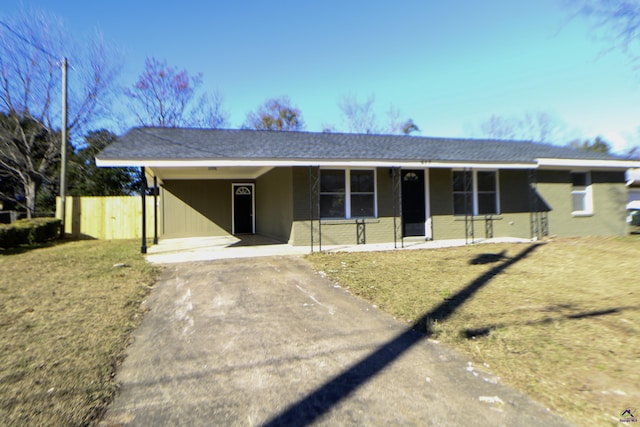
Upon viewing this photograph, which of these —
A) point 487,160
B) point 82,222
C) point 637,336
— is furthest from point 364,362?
point 82,222

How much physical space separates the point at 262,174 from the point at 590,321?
11.7 metres

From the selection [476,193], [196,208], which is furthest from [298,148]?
[196,208]

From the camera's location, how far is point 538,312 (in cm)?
427

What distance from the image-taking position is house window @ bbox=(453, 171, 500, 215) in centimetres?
1171

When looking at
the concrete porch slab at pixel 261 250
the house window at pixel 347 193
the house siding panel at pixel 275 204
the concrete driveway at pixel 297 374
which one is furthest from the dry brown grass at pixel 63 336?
the house window at pixel 347 193

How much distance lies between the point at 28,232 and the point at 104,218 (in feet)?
10.7

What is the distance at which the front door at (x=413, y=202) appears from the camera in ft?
37.3

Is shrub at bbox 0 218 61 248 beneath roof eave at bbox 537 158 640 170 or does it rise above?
beneath

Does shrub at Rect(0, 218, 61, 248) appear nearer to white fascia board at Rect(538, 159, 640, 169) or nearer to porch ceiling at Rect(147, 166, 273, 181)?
porch ceiling at Rect(147, 166, 273, 181)

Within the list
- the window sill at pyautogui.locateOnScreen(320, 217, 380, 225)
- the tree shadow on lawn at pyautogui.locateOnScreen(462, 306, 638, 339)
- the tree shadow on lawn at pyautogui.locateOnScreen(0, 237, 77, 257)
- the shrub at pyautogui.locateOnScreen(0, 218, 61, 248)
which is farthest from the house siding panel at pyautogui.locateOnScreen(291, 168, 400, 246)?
the shrub at pyautogui.locateOnScreen(0, 218, 61, 248)

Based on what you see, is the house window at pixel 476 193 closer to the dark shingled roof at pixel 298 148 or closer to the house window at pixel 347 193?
the dark shingled roof at pixel 298 148

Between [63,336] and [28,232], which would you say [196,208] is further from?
[63,336]

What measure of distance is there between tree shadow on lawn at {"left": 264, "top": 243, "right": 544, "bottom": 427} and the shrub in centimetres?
1218

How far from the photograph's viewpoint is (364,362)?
10.3 ft
